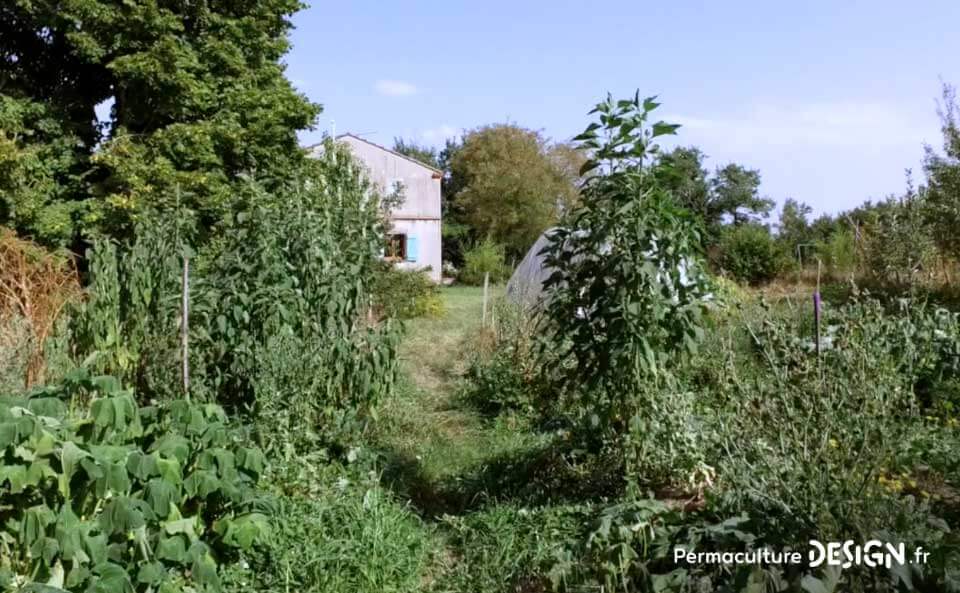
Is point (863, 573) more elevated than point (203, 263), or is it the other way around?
point (203, 263)

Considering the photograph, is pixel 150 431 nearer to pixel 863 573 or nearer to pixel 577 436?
pixel 577 436

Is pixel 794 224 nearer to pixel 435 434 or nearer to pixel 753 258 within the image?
pixel 753 258

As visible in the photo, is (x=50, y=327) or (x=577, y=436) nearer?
(x=577, y=436)

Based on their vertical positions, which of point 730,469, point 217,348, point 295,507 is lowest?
point 295,507

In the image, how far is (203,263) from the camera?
6.74 metres

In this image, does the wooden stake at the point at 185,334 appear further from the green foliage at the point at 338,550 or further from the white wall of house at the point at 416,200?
the white wall of house at the point at 416,200

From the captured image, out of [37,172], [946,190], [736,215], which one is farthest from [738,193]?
[37,172]

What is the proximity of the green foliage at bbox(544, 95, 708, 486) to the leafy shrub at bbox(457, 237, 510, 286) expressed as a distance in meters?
21.2

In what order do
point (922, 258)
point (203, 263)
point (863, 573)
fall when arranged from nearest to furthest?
point (863, 573), point (203, 263), point (922, 258)

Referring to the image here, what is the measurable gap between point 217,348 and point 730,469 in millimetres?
3151

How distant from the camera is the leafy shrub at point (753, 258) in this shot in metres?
19.3

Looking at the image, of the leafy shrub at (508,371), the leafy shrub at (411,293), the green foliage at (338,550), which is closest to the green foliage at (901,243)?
the leafy shrub at (411,293)

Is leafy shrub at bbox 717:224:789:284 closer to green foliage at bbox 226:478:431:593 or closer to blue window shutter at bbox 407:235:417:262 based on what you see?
blue window shutter at bbox 407:235:417:262

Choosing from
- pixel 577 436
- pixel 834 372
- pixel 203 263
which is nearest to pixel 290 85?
pixel 203 263
